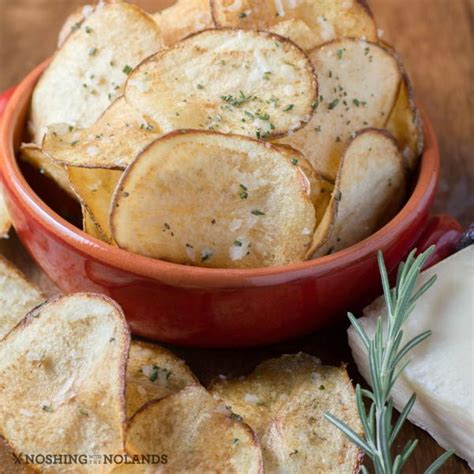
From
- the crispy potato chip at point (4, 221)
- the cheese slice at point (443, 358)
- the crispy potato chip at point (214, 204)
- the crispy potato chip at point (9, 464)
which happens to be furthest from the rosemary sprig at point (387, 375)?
the crispy potato chip at point (4, 221)

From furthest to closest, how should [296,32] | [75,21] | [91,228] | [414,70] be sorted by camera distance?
[414,70], [75,21], [296,32], [91,228]

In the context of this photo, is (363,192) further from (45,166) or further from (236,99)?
(45,166)

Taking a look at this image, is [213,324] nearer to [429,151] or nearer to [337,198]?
[337,198]

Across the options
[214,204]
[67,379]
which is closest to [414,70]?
[214,204]

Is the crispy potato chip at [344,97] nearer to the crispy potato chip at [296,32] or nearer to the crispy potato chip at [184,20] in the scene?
the crispy potato chip at [296,32]

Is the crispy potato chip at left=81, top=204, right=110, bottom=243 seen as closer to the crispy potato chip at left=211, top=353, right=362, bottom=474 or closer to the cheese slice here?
the crispy potato chip at left=211, top=353, right=362, bottom=474

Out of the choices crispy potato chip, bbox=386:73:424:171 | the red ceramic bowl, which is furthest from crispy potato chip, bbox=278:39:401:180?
the red ceramic bowl
